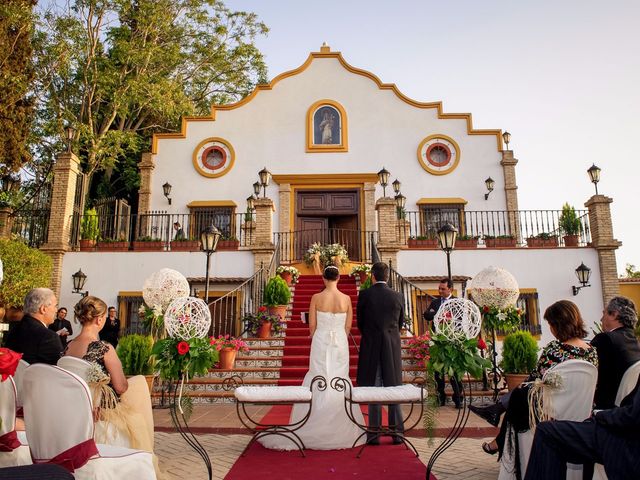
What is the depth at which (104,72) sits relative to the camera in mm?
18234

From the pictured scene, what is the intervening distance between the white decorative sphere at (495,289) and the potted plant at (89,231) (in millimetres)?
10753

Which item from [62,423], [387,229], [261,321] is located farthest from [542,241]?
[62,423]

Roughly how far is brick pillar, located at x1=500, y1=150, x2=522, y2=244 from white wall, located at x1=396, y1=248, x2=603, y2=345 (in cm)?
220

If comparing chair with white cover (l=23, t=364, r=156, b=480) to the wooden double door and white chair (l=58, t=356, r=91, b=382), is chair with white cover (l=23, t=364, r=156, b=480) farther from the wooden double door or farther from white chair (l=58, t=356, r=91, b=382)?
the wooden double door

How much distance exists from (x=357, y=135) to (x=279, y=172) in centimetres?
314

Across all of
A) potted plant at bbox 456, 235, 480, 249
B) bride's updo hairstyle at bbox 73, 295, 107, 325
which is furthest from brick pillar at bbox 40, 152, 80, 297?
potted plant at bbox 456, 235, 480, 249

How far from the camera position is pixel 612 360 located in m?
3.48

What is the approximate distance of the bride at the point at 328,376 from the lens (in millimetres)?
5035

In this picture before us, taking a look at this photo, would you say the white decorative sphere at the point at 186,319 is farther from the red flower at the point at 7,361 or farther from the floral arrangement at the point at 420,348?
the floral arrangement at the point at 420,348

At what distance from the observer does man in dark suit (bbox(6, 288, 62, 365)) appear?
3.74 meters

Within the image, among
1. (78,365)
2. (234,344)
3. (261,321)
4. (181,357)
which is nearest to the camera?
(78,365)

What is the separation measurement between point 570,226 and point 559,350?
1168 cm

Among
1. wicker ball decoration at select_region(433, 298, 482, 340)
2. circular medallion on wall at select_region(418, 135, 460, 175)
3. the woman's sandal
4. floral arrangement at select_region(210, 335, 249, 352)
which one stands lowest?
the woman's sandal

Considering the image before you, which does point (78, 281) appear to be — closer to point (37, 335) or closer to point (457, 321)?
point (37, 335)
